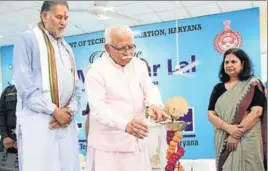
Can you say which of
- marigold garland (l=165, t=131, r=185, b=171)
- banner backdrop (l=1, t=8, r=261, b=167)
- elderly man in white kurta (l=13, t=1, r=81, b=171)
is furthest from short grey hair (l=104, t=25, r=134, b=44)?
banner backdrop (l=1, t=8, r=261, b=167)

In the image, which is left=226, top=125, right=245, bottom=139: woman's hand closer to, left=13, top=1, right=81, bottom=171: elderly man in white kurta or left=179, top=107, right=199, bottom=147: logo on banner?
left=13, top=1, right=81, bottom=171: elderly man in white kurta

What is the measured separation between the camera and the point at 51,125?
1.75 metres

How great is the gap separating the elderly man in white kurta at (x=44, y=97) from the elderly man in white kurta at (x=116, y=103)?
136 mm

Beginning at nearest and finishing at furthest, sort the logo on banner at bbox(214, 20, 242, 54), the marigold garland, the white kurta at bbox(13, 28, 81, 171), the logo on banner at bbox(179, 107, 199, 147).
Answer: the white kurta at bbox(13, 28, 81, 171) → the marigold garland → the logo on banner at bbox(214, 20, 242, 54) → the logo on banner at bbox(179, 107, 199, 147)

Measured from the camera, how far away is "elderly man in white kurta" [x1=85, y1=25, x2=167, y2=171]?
173cm


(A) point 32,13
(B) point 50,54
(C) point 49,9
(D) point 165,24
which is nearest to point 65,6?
(C) point 49,9

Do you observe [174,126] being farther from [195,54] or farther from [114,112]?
[195,54]

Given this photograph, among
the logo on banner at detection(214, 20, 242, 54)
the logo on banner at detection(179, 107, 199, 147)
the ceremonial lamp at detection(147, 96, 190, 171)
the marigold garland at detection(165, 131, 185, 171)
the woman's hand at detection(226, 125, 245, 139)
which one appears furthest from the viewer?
the logo on banner at detection(179, 107, 199, 147)

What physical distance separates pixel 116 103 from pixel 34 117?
0.39m

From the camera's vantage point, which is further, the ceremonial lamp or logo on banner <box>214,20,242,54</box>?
logo on banner <box>214,20,242,54</box>

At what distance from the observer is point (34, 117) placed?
173 cm

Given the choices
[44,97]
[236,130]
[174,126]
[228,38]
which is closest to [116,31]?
[44,97]

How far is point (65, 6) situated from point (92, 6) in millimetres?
2816

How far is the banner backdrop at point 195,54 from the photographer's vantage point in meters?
3.66
